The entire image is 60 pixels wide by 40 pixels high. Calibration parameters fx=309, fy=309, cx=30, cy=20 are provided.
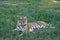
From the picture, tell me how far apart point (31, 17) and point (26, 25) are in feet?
5.08

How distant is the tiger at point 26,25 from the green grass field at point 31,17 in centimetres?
24

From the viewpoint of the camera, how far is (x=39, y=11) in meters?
9.93

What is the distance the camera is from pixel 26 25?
7754 millimetres

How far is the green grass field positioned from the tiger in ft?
0.78

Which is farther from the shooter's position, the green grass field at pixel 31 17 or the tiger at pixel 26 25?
the tiger at pixel 26 25

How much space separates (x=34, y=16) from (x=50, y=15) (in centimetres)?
50

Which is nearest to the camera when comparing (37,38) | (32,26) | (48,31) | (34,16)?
(37,38)

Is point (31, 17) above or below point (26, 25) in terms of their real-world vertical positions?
below

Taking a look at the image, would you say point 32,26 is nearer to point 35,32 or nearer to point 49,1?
point 35,32

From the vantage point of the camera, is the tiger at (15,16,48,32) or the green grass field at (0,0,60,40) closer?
the green grass field at (0,0,60,40)

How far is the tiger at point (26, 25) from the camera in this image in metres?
7.62

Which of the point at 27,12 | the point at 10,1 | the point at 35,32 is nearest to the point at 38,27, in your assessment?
the point at 35,32

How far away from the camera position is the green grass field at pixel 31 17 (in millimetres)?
7086

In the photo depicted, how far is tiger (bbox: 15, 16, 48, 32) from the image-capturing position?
7.62m
